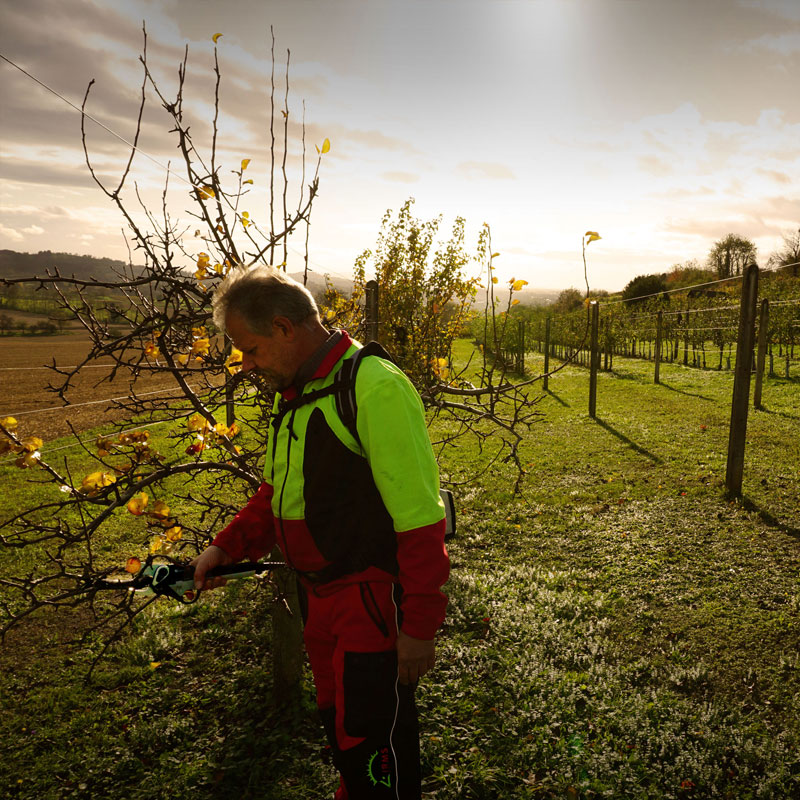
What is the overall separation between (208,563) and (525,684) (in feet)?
9.29

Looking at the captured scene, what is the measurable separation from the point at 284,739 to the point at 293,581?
0.98m

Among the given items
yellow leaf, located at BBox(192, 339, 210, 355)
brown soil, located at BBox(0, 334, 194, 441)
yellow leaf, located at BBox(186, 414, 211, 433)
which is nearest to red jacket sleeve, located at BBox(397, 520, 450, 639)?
yellow leaf, located at BBox(186, 414, 211, 433)

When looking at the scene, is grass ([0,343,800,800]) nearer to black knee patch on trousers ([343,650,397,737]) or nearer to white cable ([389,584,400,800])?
white cable ([389,584,400,800])

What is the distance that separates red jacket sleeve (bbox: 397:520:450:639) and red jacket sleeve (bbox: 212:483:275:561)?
81cm

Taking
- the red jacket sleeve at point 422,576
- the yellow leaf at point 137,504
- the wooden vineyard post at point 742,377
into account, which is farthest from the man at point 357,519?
the wooden vineyard post at point 742,377

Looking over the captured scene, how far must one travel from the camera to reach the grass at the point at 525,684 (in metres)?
3.16

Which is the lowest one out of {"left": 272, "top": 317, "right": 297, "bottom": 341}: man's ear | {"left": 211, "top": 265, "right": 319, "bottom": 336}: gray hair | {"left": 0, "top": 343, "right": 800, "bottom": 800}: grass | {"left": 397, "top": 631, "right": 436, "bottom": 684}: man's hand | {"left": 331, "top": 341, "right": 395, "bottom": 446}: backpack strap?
{"left": 0, "top": 343, "right": 800, "bottom": 800}: grass

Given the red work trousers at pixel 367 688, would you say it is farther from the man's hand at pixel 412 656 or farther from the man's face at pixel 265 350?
the man's face at pixel 265 350

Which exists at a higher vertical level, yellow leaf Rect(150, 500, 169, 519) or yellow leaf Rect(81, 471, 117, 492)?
yellow leaf Rect(81, 471, 117, 492)

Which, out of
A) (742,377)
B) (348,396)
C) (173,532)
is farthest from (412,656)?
(742,377)

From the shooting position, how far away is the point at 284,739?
344cm

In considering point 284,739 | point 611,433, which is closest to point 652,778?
point 284,739

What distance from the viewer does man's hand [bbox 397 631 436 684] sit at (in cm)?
172

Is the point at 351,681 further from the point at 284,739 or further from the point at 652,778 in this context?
the point at 652,778
